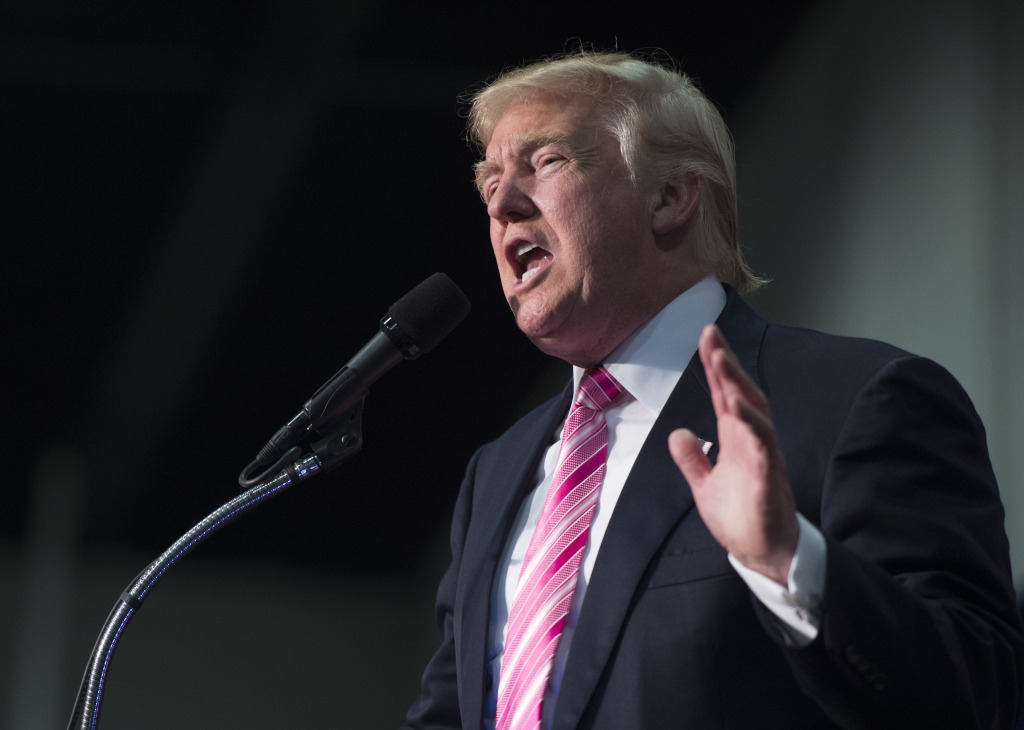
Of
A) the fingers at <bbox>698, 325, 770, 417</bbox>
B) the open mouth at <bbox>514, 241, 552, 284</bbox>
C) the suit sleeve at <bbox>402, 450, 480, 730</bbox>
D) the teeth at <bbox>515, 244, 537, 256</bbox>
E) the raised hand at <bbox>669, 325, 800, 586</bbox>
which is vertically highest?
the teeth at <bbox>515, 244, 537, 256</bbox>

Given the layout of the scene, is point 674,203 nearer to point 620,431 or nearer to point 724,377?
point 620,431

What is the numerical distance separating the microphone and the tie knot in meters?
0.23

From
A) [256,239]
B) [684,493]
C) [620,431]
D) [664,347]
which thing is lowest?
[684,493]

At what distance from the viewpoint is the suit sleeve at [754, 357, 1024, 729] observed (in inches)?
33.8

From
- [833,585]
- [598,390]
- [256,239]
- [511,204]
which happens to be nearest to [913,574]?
[833,585]

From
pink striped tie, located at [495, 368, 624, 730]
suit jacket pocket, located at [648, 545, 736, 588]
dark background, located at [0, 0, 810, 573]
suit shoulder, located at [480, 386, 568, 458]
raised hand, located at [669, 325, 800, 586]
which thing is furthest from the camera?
dark background, located at [0, 0, 810, 573]

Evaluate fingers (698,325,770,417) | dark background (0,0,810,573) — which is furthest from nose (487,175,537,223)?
dark background (0,0,810,573)

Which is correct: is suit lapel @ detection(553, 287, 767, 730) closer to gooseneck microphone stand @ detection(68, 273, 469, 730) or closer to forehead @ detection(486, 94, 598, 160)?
gooseneck microphone stand @ detection(68, 273, 469, 730)

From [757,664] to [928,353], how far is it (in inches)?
57.7

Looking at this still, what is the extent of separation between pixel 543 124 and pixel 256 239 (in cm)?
223

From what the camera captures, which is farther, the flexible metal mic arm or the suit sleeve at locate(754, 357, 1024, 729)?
the flexible metal mic arm

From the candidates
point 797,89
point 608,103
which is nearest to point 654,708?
point 608,103

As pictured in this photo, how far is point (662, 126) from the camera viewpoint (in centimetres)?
165

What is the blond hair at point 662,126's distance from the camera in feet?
5.31
